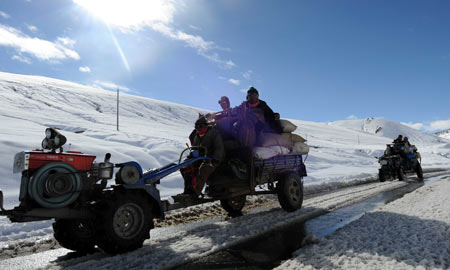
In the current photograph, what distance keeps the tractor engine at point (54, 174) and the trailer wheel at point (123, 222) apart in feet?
1.33

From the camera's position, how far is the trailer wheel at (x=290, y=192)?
6.75 m

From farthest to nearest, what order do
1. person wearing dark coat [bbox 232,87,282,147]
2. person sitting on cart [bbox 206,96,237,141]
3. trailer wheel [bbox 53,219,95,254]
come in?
person sitting on cart [bbox 206,96,237,141] < person wearing dark coat [bbox 232,87,282,147] < trailer wheel [bbox 53,219,95,254]

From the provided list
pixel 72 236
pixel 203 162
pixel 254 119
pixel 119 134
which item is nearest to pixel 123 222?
pixel 72 236

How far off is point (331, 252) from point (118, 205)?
2738 mm

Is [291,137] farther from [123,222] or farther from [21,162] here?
[21,162]

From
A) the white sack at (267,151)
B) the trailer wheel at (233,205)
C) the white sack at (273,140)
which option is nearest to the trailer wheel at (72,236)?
the trailer wheel at (233,205)

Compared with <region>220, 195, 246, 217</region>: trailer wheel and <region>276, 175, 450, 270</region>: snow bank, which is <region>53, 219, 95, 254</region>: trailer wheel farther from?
<region>220, 195, 246, 217</region>: trailer wheel

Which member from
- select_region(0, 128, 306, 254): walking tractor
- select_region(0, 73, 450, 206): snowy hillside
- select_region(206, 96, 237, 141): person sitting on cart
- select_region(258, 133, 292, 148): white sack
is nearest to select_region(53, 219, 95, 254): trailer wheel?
select_region(0, 128, 306, 254): walking tractor

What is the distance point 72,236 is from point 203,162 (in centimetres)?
244

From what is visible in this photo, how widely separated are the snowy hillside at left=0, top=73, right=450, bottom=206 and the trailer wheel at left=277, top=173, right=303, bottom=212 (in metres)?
4.28

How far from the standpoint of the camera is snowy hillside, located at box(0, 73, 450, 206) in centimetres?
1440

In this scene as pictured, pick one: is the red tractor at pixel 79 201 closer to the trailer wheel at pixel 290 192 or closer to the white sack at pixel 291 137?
the trailer wheel at pixel 290 192

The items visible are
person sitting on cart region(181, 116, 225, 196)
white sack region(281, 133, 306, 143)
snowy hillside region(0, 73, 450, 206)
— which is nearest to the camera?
person sitting on cart region(181, 116, 225, 196)

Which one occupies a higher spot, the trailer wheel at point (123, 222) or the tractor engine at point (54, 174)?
the tractor engine at point (54, 174)
